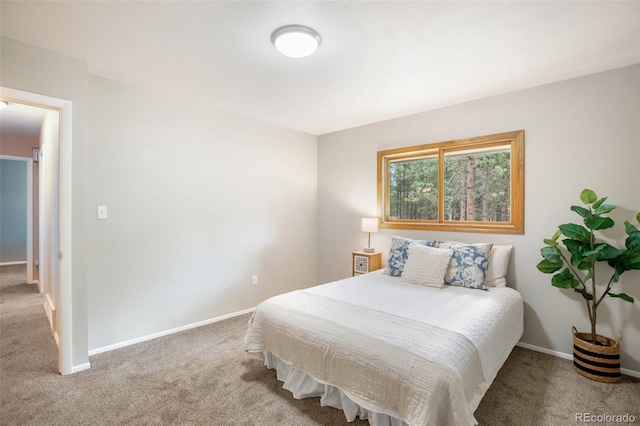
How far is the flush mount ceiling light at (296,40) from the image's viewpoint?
1846mm

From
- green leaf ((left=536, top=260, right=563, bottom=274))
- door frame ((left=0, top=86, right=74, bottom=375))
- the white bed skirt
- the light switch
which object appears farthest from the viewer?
the light switch

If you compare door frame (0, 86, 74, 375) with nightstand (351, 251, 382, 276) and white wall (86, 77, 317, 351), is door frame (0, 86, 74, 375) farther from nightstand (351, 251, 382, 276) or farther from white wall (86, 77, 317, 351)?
nightstand (351, 251, 382, 276)

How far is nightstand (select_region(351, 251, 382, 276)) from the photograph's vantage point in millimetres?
3664

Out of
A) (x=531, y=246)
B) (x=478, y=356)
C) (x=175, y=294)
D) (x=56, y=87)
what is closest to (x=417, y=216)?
(x=531, y=246)

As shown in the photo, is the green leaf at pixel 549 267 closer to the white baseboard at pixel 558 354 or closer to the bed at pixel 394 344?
the bed at pixel 394 344

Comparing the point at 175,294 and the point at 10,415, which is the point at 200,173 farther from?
the point at 10,415

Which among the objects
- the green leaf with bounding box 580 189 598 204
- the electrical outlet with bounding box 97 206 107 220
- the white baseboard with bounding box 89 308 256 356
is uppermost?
the green leaf with bounding box 580 189 598 204

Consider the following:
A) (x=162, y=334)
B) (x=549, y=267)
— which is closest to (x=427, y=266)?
(x=549, y=267)

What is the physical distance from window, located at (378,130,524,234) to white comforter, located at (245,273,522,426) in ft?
2.89

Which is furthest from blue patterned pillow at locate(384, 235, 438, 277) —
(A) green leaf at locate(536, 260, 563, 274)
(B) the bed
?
(A) green leaf at locate(536, 260, 563, 274)

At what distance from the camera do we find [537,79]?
8.47 feet

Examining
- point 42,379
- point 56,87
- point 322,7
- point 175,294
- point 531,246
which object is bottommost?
point 42,379

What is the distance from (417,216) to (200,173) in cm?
263

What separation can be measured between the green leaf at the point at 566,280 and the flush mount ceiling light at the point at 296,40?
103 inches
